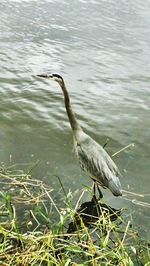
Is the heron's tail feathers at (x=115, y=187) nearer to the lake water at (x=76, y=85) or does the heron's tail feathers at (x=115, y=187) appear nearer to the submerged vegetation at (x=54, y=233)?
the submerged vegetation at (x=54, y=233)

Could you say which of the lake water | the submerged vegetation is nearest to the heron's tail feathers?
the submerged vegetation

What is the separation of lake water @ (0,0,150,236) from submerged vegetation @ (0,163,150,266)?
0.28 meters

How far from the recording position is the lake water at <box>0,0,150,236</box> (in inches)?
192

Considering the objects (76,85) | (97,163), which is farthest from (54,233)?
(76,85)

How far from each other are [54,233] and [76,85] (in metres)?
3.37

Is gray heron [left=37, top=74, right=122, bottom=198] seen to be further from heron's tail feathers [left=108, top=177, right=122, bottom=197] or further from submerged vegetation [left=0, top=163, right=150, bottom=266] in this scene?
submerged vegetation [left=0, top=163, right=150, bottom=266]

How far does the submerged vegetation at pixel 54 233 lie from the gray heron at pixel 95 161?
0.21 metres

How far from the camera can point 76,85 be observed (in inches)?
257

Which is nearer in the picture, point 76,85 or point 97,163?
point 97,163

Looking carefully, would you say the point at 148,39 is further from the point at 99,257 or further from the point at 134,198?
the point at 99,257

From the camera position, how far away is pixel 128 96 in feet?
21.0

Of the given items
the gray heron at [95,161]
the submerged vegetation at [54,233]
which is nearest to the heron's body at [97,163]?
the gray heron at [95,161]

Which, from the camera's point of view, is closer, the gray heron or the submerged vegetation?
the submerged vegetation

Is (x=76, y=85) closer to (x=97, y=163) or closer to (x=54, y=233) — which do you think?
(x=97, y=163)
